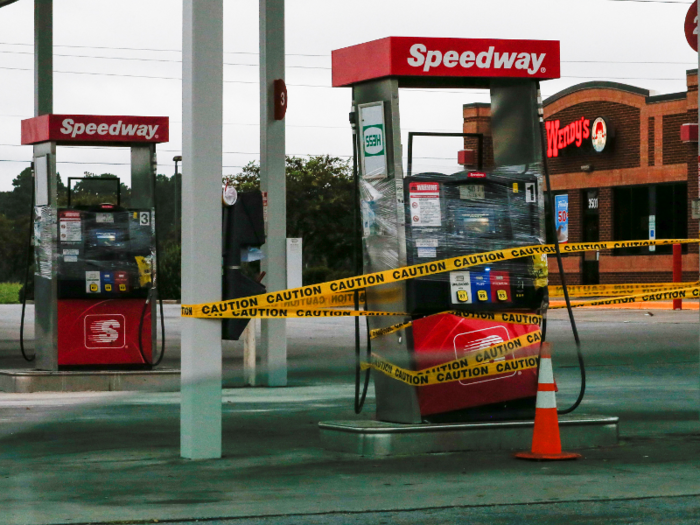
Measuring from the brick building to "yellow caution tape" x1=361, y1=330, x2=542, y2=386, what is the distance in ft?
110

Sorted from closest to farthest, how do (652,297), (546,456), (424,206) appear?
(546,456) → (424,206) → (652,297)

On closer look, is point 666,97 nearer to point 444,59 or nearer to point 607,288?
point 607,288

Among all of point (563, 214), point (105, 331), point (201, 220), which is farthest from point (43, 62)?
point (563, 214)

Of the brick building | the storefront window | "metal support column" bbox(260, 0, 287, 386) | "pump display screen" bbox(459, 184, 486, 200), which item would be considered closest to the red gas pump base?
"pump display screen" bbox(459, 184, 486, 200)

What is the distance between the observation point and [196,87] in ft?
28.4

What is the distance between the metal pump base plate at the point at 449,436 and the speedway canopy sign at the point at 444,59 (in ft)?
8.30

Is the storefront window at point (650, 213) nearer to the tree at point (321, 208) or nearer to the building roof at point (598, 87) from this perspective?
the building roof at point (598, 87)

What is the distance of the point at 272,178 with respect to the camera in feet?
45.2

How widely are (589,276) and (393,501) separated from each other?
40381 millimetres

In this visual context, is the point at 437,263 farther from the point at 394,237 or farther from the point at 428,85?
the point at 428,85

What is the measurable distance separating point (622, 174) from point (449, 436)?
3777 cm

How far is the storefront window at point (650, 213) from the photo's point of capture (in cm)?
4372

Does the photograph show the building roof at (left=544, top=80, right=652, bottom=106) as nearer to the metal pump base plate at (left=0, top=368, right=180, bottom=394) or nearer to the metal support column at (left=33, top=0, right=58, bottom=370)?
the metal support column at (left=33, top=0, right=58, bottom=370)

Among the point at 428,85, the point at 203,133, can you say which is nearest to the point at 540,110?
the point at 428,85
